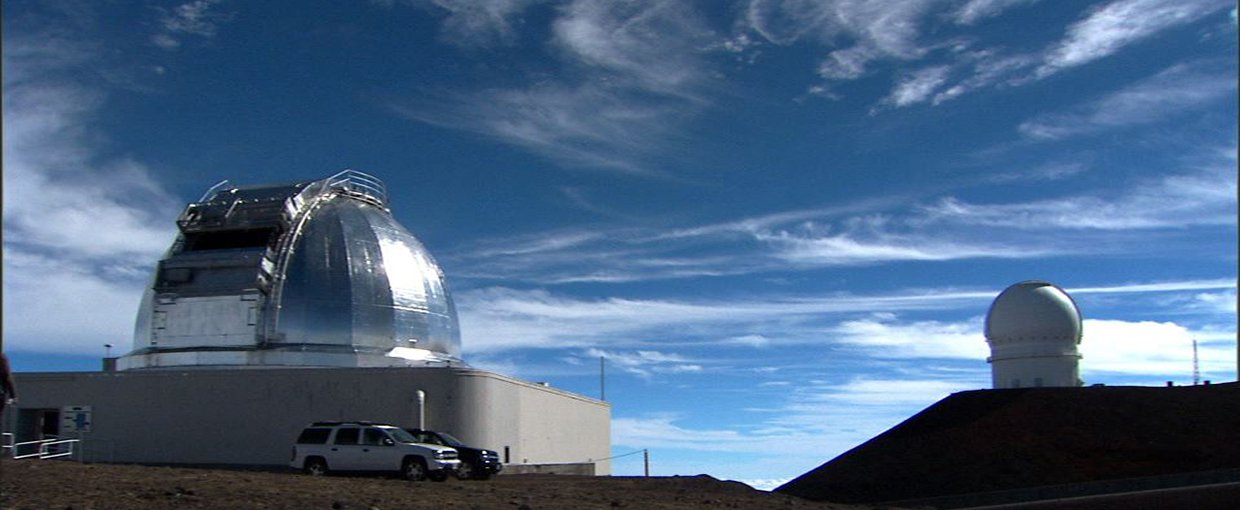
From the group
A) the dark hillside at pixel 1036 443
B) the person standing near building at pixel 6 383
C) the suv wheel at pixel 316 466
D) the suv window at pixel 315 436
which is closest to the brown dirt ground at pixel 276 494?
the person standing near building at pixel 6 383

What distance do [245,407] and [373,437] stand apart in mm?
8387

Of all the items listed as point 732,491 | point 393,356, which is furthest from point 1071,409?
point 393,356

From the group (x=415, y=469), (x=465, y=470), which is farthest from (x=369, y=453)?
(x=465, y=470)

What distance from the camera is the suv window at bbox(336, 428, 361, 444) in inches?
862

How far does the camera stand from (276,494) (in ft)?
46.9

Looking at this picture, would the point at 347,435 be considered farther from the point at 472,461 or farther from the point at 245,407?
the point at 245,407

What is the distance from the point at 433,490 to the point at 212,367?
1629 cm

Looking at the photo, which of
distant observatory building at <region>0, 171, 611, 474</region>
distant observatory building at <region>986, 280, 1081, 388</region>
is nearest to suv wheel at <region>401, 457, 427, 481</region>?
distant observatory building at <region>0, 171, 611, 474</region>

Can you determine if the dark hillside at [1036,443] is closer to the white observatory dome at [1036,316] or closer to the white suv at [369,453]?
the white observatory dome at [1036,316]

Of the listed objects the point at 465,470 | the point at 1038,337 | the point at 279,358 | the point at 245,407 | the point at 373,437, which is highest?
the point at 1038,337

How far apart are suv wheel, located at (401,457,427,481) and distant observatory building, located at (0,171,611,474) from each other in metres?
6.65

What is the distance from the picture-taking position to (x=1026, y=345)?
37969 millimetres

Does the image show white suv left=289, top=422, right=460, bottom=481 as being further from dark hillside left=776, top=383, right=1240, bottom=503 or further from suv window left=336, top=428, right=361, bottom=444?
dark hillside left=776, top=383, right=1240, bottom=503

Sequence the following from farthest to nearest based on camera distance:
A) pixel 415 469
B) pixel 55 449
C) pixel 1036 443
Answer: pixel 1036 443, pixel 55 449, pixel 415 469
